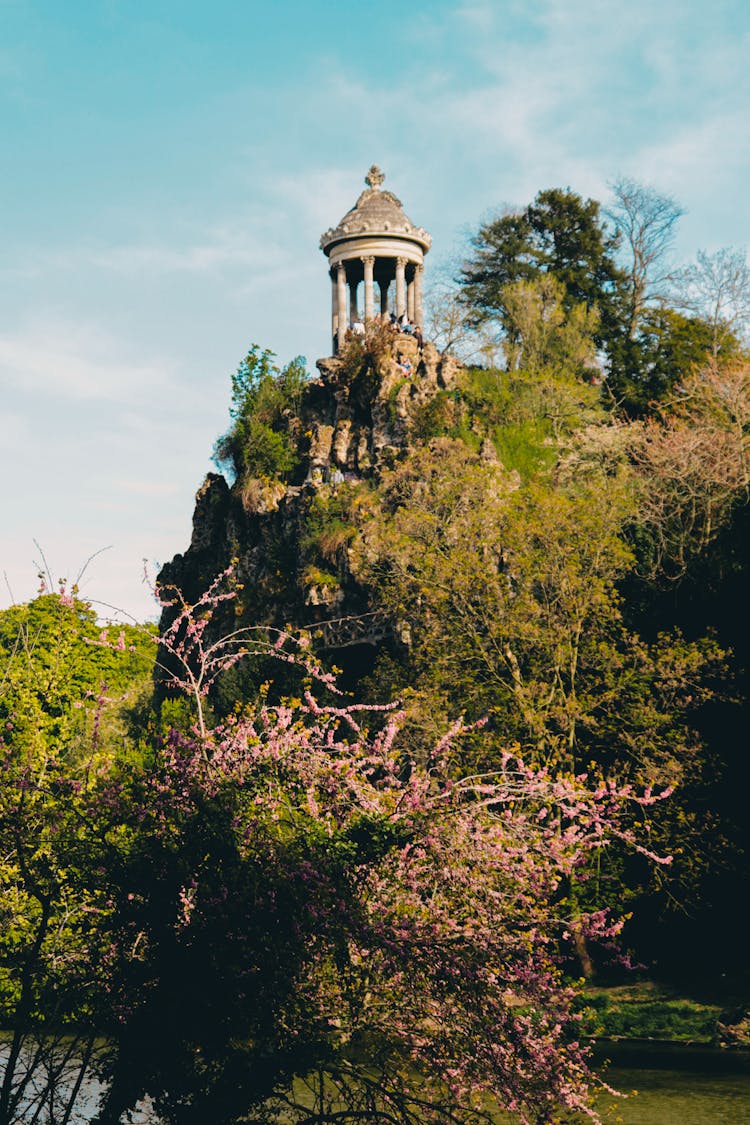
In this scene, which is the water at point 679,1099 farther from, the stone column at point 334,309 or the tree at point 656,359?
the stone column at point 334,309

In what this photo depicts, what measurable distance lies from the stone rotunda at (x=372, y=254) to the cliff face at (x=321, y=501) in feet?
12.1

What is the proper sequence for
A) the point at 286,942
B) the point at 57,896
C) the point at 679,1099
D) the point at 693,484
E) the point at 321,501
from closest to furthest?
the point at 286,942
the point at 57,896
the point at 679,1099
the point at 693,484
the point at 321,501

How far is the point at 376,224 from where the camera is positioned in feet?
175

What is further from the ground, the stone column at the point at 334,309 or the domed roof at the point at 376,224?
the domed roof at the point at 376,224

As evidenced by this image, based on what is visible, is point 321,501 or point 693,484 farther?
point 321,501

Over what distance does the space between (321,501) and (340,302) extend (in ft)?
47.9

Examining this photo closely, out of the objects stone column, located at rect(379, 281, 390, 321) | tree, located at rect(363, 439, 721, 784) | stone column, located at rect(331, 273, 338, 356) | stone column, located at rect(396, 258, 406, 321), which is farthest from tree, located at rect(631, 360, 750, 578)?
stone column, located at rect(379, 281, 390, 321)

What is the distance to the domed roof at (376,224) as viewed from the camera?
53281 millimetres

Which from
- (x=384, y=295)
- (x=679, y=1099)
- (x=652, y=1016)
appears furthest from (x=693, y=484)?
(x=384, y=295)

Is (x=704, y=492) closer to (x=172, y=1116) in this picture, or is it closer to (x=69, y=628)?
(x=69, y=628)

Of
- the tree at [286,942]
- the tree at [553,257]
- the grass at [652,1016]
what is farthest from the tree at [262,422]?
the tree at [286,942]

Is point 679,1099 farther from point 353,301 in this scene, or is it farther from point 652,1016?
point 353,301

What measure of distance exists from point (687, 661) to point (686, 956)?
29.7ft

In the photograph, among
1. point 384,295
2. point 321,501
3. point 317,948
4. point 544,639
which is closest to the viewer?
point 317,948
